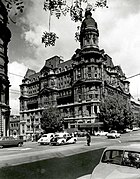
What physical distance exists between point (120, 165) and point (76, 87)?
79.7m

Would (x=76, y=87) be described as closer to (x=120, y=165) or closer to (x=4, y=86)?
(x=4, y=86)

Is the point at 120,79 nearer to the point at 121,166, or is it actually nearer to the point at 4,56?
the point at 4,56

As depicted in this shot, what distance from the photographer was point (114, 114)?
67375 millimetres

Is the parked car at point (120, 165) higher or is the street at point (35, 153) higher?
the parked car at point (120, 165)

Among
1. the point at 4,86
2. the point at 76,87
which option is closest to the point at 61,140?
the point at 4,86

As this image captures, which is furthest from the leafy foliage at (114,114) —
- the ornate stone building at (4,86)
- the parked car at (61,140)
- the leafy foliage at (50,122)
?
the parked car at (61,140)

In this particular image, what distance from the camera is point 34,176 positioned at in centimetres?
1090

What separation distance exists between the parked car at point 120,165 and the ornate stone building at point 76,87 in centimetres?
6346

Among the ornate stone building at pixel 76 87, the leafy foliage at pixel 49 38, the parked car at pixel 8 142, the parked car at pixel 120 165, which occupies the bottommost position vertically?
the parked car at pixel 8 142

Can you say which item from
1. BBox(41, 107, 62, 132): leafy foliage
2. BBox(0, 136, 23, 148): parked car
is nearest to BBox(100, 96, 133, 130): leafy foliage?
BBox(41, 107, 62, 132): leafy foliage

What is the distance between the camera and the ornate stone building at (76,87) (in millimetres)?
80812

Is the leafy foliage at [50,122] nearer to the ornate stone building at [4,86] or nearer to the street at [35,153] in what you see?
the ornate stone building at [4,86]

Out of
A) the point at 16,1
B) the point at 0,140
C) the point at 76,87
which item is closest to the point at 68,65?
the point at 76,87

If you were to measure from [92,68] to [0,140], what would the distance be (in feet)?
179
